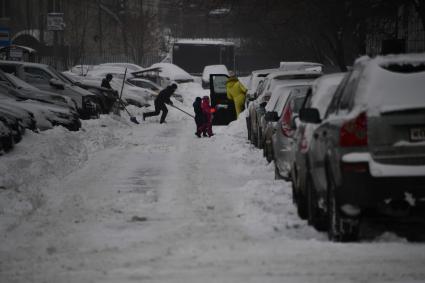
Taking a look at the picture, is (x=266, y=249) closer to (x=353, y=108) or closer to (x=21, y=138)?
(x=353, y=108)

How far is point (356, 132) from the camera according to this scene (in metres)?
9.48

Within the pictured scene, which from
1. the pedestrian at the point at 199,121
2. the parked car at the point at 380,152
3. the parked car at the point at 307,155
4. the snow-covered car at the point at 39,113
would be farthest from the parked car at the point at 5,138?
the parked car at the point at 380,152

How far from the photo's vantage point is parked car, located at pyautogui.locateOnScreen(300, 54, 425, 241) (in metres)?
9.38

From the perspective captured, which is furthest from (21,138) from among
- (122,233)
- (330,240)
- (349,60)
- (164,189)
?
(349,60)

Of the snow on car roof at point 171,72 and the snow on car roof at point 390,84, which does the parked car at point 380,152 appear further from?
the snow on car roof at point 171,72

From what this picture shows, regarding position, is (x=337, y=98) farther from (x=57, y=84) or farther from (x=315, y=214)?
(x=57, y=84)

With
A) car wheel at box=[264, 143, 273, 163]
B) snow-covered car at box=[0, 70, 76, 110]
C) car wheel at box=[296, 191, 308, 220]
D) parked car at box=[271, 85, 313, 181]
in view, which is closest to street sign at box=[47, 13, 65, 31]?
snow-covered car at box=[0, 70, 76, 110]

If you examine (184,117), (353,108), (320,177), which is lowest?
(184,117)

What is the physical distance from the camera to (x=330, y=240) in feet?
33.3

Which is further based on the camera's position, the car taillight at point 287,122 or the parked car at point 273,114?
the parked car at point 273,114

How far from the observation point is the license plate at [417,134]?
949 cm

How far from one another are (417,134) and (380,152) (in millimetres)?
374

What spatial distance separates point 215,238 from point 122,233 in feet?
3.43

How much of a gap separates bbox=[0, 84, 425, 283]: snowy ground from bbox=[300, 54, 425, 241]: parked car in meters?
0.35
